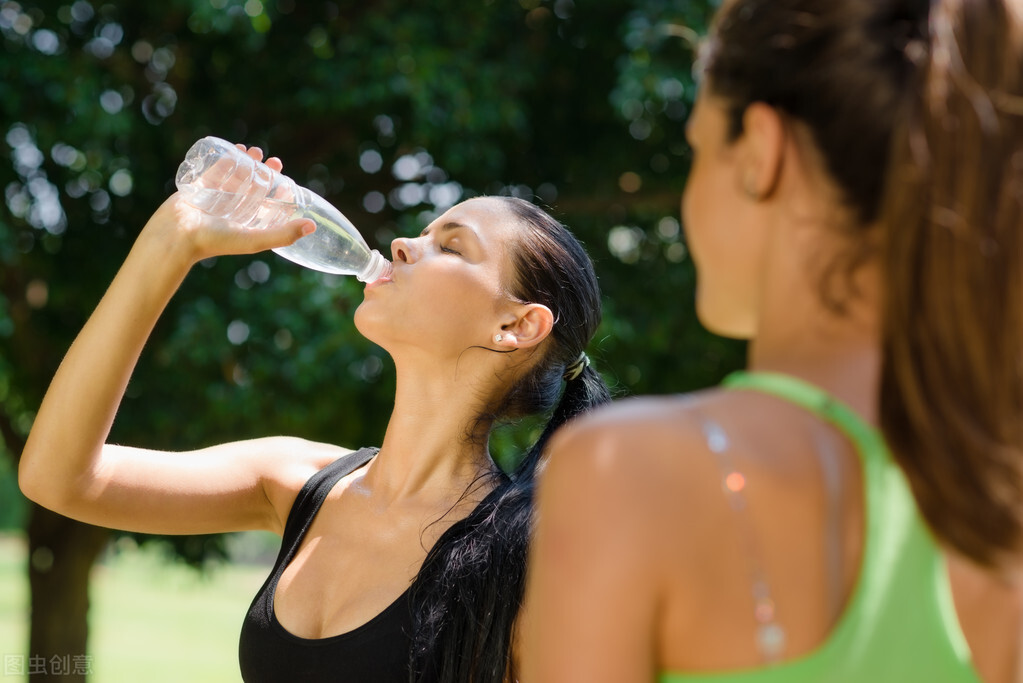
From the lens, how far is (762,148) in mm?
1126

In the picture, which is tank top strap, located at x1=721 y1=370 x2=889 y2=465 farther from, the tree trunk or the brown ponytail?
the tree trunk

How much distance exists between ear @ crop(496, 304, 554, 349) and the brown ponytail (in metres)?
1.72

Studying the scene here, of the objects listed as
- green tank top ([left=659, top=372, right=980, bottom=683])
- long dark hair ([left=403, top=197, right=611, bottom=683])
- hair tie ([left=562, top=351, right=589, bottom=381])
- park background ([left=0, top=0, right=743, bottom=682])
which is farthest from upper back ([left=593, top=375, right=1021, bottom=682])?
park background ([left=0, top=0, right=743, bottom=682])

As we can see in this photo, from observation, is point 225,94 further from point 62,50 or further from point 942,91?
point 942,91

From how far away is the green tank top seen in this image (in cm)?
100

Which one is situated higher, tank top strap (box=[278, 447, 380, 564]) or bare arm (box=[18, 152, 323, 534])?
bare arm (box=[18, 152, 323, 534])

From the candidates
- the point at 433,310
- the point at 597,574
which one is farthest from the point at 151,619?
the point at 597,574

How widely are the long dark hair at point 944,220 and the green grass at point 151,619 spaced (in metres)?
6.61

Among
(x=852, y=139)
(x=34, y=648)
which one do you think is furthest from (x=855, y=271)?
(x=34, y=648)

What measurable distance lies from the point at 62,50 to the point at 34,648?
397cm

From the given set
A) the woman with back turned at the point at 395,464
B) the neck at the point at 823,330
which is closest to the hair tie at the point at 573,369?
the woman with back turned at the point at 395,464

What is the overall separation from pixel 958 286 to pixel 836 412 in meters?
0.17

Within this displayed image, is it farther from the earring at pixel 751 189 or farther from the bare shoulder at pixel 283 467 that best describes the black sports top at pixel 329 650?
the earring at pixel 751 189

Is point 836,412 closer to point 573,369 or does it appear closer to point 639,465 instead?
point 639,465
